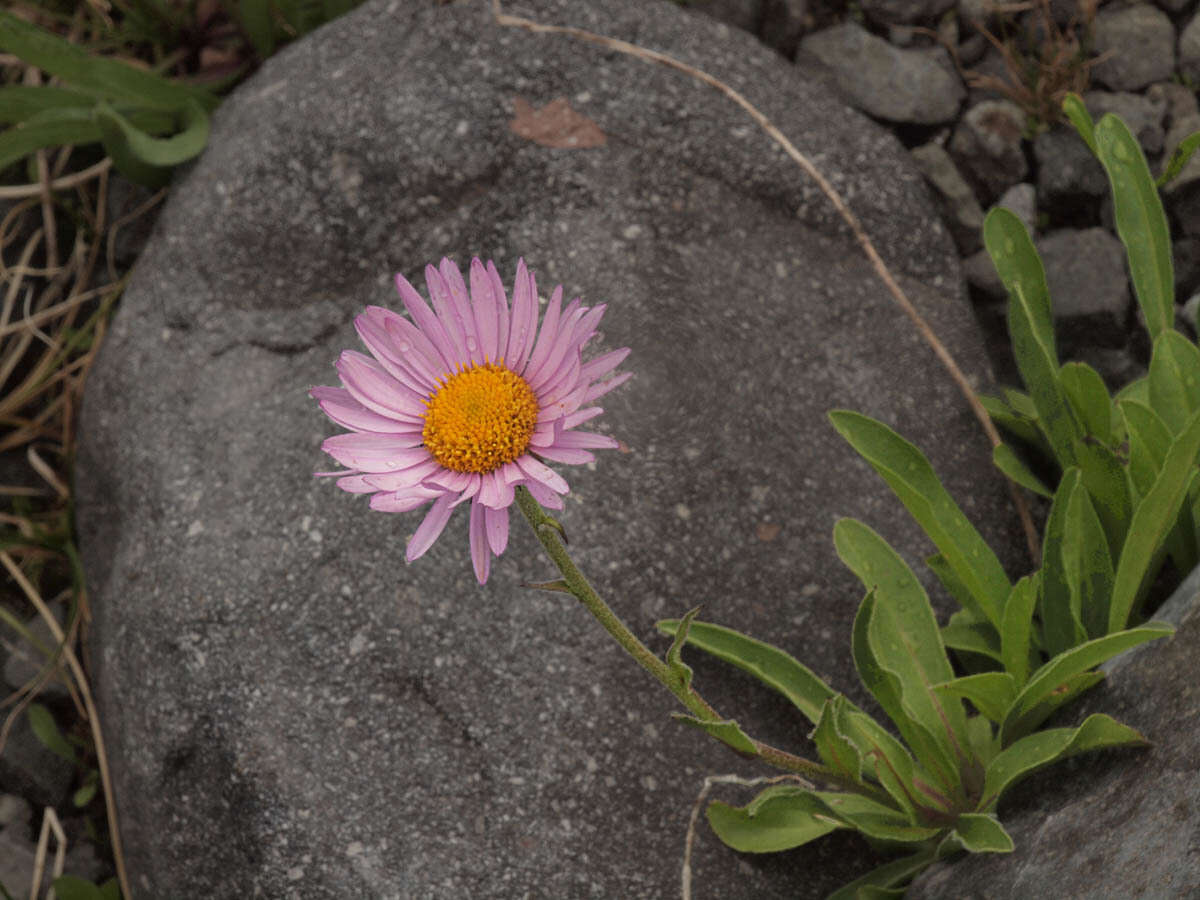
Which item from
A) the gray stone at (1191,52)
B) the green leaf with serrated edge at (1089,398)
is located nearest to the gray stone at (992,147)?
the gray stone at (1191,52)

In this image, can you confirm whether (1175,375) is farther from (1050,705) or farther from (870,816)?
(870,816)

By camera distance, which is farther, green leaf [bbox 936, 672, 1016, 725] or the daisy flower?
green leaf [bbox 936, 672, 1016, 725]

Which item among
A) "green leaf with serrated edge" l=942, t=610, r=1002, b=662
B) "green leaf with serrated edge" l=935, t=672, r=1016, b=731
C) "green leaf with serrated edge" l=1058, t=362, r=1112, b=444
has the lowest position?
"green leaf with serrated edge" l=942, t=610, r=1002, b=662

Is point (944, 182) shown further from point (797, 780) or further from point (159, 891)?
point (159, 891)

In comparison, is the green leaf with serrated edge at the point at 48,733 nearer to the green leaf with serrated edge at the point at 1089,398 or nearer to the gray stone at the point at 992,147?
the green leaf with serrated edge at the point at 1089,398

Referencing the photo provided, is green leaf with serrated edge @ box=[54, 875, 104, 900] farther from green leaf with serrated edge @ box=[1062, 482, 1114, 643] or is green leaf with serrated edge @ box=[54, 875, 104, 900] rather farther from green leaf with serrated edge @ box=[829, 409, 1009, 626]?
green leaf with serrated edge @ box=[1062, 482, 1114, 643]

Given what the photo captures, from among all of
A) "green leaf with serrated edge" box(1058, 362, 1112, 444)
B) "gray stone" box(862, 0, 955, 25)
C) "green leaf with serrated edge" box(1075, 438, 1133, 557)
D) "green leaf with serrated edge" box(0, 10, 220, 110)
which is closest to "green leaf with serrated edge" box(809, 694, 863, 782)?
"green leaf with serrated edge" box(1075, 438, 1133, 557)

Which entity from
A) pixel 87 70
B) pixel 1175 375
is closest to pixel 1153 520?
pixel 1175 375
